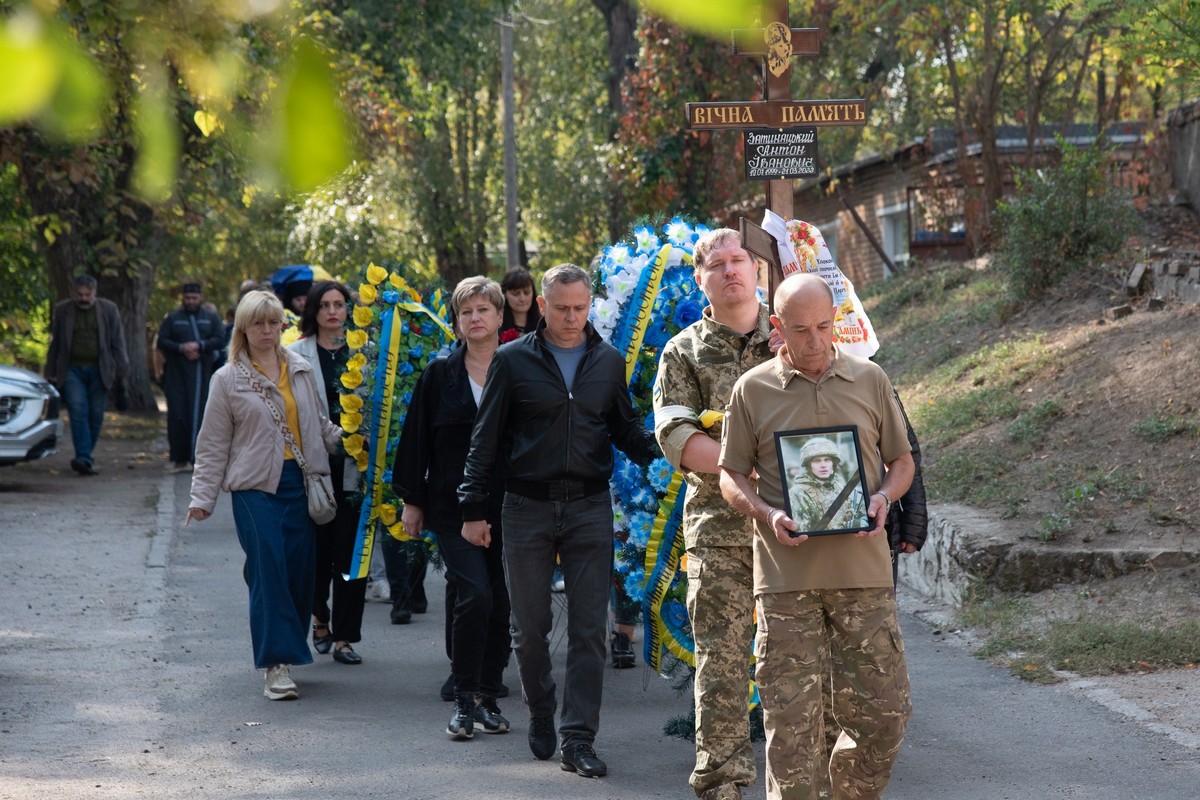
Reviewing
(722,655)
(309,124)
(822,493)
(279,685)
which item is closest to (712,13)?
(309,124)

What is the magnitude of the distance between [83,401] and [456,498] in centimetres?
1026

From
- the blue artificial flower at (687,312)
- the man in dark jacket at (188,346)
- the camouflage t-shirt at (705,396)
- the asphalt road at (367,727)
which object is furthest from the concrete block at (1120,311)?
the man in dark jacket at (188,346)

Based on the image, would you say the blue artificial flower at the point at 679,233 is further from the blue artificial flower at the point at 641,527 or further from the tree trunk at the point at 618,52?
the tree trunk at the point at 618,52

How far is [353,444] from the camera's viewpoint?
310 inches

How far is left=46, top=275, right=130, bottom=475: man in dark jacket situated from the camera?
15594mm

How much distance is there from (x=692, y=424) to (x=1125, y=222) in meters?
10.3

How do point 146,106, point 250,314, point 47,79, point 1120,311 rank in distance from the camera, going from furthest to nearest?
point 1120,311
point 250,314
point 146,106
point 47,79

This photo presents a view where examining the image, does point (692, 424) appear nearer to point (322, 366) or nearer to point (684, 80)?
point (322, 366)

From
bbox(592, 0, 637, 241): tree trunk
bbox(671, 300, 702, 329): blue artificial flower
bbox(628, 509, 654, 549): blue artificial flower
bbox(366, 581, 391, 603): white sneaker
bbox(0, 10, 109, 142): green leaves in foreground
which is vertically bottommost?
bbox(366, 581, 391, 603): white sneaker

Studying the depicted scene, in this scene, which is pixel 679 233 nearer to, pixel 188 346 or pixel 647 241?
pixel 647 241

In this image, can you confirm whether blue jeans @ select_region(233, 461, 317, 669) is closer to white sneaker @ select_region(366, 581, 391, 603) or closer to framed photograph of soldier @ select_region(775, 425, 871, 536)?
white sneaker @ select_region(366, 581, 391, 603)

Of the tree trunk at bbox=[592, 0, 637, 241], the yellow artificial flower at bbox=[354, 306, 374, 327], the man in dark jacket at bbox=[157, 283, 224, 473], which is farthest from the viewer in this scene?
the tree trunk at bbox=[592, 0, 637, 241]

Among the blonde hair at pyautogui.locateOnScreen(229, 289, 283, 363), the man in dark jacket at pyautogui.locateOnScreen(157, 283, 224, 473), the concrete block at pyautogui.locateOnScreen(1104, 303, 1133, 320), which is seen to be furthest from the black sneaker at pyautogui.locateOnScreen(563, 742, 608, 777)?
the man in dark jacket at pyautogui.locateOnScreen(157, 283, 224, 473)

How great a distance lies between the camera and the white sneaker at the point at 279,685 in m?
7.18
